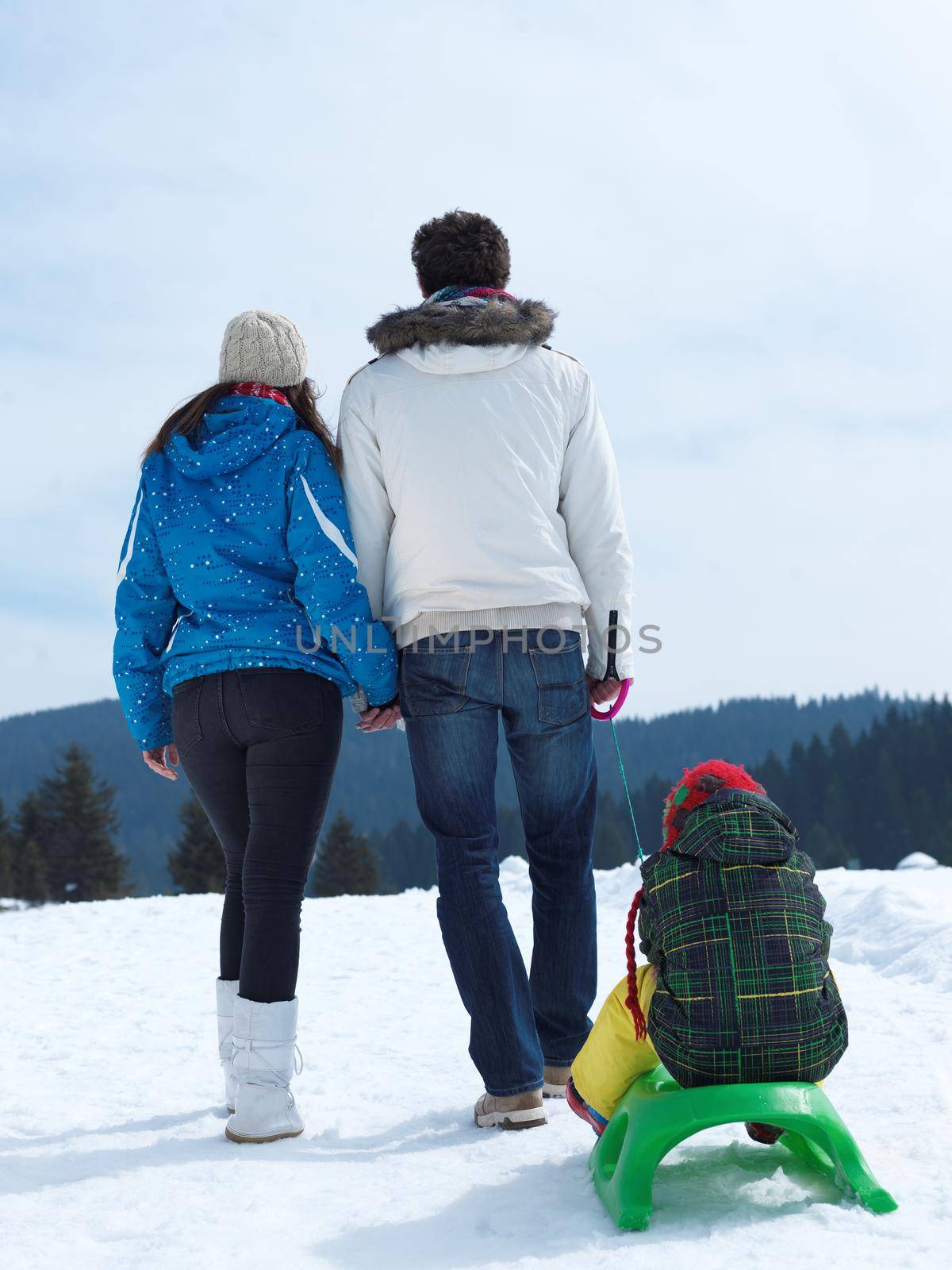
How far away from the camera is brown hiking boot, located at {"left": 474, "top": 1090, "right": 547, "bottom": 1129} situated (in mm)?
2723

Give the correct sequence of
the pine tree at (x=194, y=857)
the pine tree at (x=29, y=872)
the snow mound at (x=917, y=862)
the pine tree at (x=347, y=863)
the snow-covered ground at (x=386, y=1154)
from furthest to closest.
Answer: the pine tree at (x=347, y=863)
the pine tree at (x=29, y=872)
the pine tree at (x=194, y=857)
the snow mound at (x=917, y=862)
the snow-covered ground at (x=386, y=1154)

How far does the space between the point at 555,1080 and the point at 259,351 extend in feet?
6.96

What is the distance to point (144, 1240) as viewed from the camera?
204 cm

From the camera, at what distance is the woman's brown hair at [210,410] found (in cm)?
299

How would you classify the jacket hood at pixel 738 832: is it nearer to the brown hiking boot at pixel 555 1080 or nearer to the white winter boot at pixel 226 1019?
the brown hiking boot at pixel 555 1080

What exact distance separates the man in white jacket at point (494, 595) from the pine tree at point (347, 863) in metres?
47.4

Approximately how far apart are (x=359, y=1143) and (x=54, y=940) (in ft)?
13.1

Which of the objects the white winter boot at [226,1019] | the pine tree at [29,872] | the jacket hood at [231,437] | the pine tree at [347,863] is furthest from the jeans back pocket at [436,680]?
the pine tree at [347,863]

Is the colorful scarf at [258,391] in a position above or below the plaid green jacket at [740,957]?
above

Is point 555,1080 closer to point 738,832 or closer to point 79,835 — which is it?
point 738,832

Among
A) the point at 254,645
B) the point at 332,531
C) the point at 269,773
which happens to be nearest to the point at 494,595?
the point at 332,531

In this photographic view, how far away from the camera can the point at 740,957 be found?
210cm

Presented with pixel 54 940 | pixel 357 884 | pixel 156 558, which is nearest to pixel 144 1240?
pixel 156 558

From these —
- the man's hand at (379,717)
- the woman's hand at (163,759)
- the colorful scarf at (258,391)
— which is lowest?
the woman's hand at (163,759)
